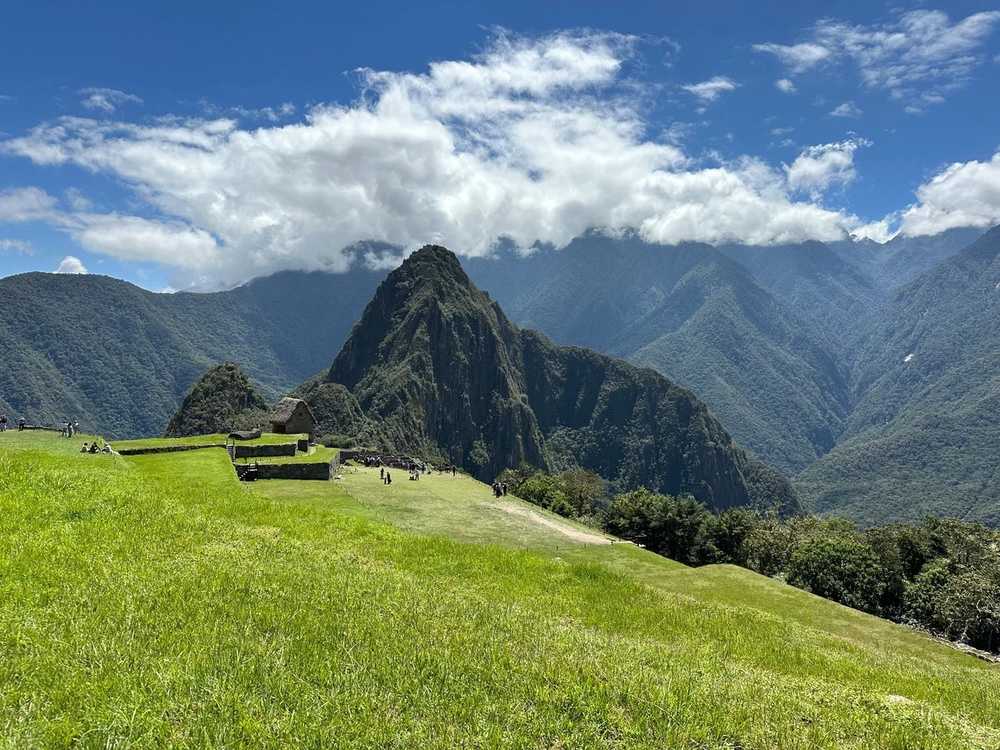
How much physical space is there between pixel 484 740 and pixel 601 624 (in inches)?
217

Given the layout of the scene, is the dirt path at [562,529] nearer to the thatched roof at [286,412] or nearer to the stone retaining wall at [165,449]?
the stone retaining wall at [165,449]

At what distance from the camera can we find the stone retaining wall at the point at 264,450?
42.2 metres

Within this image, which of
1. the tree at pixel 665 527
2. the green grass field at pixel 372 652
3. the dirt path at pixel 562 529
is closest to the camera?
the green grass field at pixel 372 652

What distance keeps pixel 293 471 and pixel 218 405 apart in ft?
380

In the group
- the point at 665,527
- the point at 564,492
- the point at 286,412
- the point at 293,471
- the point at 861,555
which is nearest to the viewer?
the point at 293,471

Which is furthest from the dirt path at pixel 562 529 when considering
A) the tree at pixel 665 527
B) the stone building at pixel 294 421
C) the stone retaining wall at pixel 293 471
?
the tree at pixel 665 527

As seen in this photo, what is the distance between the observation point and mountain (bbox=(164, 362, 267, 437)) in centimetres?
13388

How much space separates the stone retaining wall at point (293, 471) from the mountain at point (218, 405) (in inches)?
3752

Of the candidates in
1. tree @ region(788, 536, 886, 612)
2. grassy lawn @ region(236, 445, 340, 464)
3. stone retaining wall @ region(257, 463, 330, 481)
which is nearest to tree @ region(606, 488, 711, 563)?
tree @ region(788, 536, 886, 612)

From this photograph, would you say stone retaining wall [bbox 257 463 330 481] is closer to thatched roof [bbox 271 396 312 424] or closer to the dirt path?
the dirt path

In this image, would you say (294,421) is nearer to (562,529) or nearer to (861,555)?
(562,529)

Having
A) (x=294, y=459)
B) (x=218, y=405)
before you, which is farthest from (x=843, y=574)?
(x=218, y=405)

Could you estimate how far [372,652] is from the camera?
290 inches

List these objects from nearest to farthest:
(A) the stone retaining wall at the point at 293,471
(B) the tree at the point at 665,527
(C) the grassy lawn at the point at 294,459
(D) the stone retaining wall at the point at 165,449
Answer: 1. (D) the stone retaining wall at the point at 165,449
2. (A) the stone retaining wall at the point at 293,471
3. (C) the grassy lawn at the point at 294,459
4. (B) the tree at the point at 665,527
